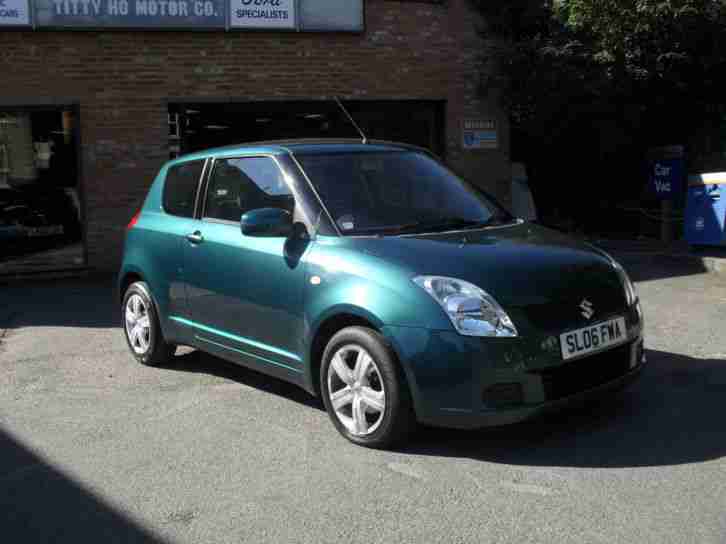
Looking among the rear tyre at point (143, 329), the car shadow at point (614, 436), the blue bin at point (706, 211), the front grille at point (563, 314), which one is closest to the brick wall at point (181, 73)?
the blue bin at point (706, 211)

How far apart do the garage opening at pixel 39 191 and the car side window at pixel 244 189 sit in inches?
264

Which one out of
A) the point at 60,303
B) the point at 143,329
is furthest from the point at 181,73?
the point at 143,329

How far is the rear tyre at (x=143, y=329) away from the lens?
6906 millimetres

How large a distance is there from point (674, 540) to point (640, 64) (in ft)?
35.8

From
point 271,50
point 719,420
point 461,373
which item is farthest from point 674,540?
point 271,50

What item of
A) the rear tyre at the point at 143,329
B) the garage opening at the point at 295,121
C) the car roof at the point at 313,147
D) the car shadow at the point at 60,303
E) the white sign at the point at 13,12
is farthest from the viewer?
the garage opening at the point at 295,121

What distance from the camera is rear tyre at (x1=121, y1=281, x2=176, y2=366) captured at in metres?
6.91

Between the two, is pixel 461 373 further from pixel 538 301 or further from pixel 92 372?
pixel 92 372

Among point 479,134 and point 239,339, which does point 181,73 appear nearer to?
point 479,134

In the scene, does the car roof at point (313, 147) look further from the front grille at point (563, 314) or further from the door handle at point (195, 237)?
the front grille at point (563, 314)

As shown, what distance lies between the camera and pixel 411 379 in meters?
4.62

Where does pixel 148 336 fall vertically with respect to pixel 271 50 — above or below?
below

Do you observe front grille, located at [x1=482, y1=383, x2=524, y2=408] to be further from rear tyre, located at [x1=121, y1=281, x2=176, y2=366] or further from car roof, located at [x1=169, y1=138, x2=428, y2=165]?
rear tyre, located at [x1=121, y1=281, x2=176, y2=366]

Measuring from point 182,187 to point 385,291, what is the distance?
2.60 metres
